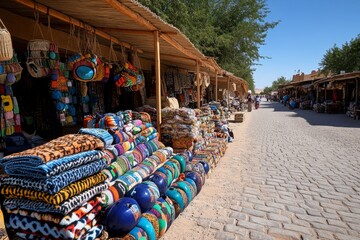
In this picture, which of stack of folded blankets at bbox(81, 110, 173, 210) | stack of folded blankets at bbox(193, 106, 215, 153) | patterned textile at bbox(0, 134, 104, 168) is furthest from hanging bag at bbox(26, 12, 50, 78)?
stack of folded blankets at bbox(193, 106, 215, 153)

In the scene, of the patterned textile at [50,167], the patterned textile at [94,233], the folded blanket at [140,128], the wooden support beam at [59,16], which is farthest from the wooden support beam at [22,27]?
the patterned textile at [94,233]

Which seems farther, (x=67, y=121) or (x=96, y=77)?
(x=67, y=121)

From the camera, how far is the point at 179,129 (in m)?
5.39

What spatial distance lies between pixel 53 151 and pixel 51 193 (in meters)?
0.35

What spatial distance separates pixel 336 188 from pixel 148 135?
3515 millimetres

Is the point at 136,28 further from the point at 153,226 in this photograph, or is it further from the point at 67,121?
the point at 153,226

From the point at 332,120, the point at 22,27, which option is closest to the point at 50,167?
the point at 22,27

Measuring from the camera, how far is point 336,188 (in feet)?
15.6

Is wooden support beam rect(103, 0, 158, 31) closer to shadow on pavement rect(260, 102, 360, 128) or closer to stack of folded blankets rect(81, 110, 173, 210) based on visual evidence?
stack of folded blankets rect(81, 110, 173, 210)

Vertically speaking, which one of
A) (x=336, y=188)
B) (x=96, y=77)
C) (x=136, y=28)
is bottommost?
(x=336, y=188)

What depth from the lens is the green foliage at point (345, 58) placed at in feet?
91.5

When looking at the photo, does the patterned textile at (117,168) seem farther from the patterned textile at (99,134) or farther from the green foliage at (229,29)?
the green foliage at (229,29)

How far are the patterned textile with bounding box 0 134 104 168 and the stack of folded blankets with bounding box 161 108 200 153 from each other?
2.76 metres

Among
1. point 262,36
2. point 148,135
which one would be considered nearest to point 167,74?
point 148,135
